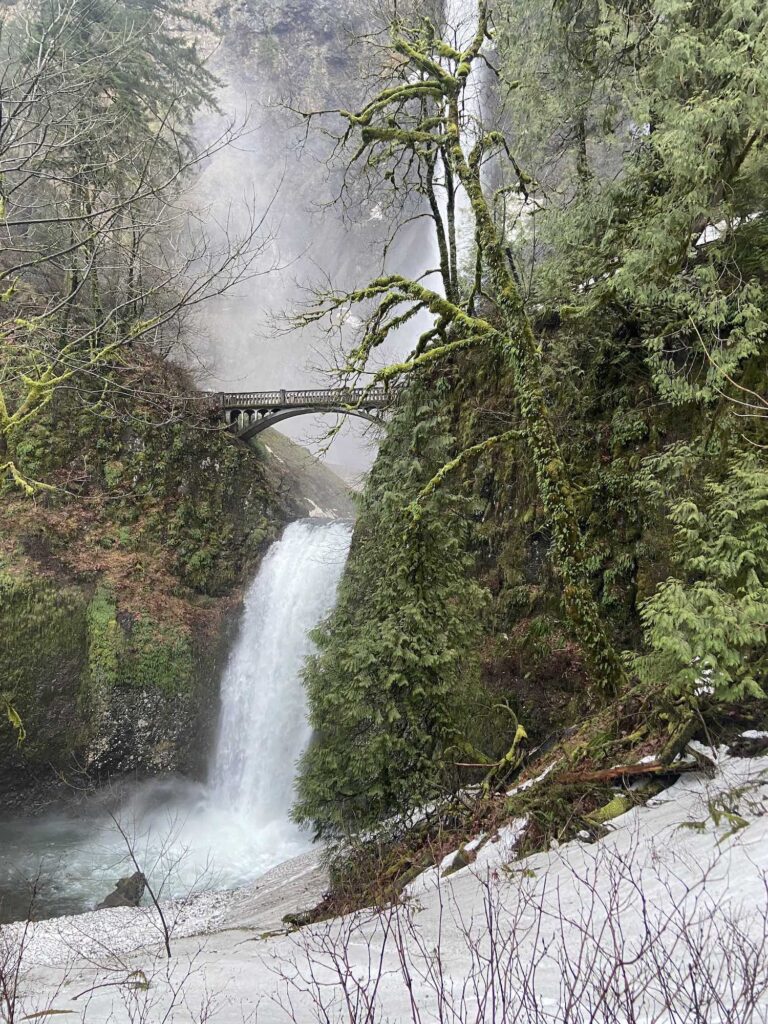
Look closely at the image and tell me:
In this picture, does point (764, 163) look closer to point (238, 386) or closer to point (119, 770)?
point (119, 770)

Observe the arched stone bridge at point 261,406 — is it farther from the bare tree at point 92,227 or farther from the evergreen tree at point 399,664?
the evergreen tree at point 399,664

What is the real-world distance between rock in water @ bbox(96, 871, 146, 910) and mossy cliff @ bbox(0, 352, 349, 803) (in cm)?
402

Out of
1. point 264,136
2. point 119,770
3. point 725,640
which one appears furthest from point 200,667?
point 264,136

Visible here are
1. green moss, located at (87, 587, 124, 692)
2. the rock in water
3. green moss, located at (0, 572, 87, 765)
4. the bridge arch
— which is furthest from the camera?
the bridge arch

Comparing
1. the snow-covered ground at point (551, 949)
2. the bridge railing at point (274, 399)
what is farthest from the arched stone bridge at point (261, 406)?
the snow-covered ground at point (551, 949)

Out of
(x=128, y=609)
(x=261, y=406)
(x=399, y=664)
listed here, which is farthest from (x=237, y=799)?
(x=261, y=406)

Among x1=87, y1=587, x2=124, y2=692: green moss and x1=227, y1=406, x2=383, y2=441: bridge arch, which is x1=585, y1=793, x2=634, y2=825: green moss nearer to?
x1=87, y1=587, x2=124, y2=692: green moss

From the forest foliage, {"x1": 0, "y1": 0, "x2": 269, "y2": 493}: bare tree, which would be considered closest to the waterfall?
{"x1": 0, "y1": 0, "x2": 269, "y2": 493}: bare tree

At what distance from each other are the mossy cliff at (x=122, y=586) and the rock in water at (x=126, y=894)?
158 inches

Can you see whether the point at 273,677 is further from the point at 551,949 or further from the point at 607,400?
the point at 551,949

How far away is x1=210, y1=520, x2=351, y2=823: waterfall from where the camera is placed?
13656mm

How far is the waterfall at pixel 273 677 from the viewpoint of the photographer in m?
13.7

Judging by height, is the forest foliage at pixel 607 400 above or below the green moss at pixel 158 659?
above

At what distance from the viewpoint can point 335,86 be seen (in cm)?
4178
